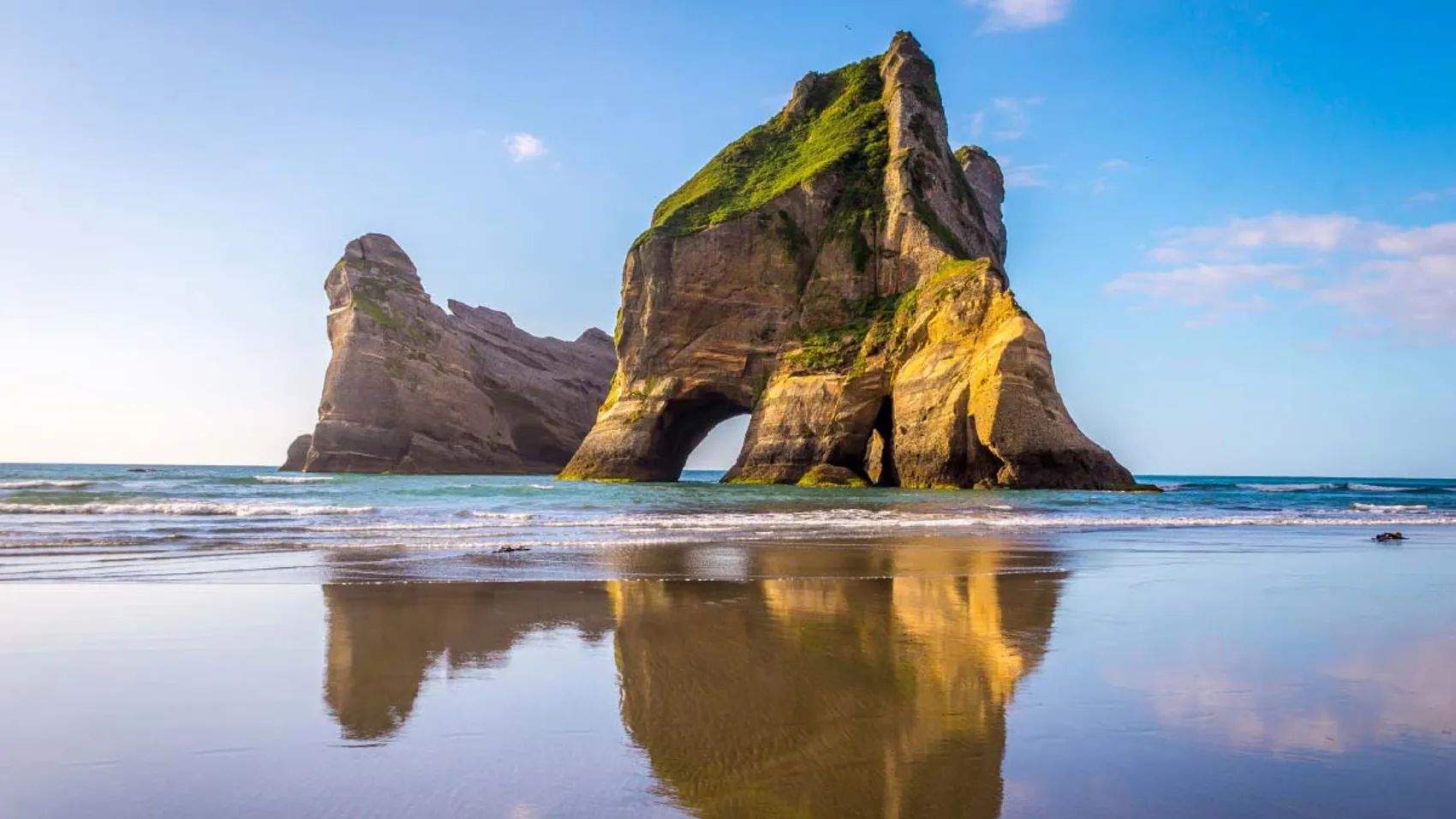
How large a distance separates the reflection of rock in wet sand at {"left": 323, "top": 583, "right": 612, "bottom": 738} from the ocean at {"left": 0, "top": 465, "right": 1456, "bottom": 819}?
30 mm

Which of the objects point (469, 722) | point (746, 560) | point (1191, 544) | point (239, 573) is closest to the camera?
point (469, 722)

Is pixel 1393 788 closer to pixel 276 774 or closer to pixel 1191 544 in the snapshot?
pixel 276 774

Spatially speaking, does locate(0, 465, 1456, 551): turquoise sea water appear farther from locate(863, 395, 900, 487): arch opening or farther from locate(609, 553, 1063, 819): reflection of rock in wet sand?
locate(863, 395, 900, 487): arch opening

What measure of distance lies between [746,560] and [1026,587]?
3.10 m

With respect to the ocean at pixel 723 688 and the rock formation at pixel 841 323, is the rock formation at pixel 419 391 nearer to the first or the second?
the rock formation at pixel 841 323

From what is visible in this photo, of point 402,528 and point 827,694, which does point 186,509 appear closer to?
point 402,528

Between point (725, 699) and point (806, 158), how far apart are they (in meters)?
48.9

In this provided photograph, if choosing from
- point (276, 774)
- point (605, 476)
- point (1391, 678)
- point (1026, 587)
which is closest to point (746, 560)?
point (1026, 587)

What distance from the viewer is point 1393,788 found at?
8.00 ft

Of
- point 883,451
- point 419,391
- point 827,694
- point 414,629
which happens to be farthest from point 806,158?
point 827,694

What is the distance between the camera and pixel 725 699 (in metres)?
3.55

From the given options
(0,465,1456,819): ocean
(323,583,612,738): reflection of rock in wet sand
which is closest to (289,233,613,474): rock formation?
(0,465,1456,819): ocean

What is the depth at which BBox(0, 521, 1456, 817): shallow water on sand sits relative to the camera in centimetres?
244

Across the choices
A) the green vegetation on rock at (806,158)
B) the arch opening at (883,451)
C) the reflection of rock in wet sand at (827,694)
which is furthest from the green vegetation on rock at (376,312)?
the reflection of rock in wet sand at (827,694)
